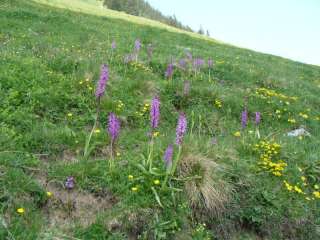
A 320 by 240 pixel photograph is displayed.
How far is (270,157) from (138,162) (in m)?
2.71

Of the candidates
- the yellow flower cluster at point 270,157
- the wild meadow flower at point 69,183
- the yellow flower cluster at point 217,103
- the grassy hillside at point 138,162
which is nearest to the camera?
the grassy hillside at point 138,162

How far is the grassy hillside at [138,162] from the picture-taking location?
220 inches

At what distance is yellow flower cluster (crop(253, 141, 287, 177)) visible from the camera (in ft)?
24.5

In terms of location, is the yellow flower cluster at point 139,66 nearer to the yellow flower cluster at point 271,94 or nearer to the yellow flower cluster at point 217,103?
the yellow flower cluster at point 217,103

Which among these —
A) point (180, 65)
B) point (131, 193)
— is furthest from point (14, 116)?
point (180, 65)

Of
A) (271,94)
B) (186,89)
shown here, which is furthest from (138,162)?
(271,94)

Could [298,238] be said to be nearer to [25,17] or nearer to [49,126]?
[49,126]

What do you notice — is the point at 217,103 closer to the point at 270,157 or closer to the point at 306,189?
the point at 270,157

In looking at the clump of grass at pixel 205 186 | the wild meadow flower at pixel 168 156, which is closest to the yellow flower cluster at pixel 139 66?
the clump of grass at pixel 205 186

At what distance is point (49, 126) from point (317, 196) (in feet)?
16.4

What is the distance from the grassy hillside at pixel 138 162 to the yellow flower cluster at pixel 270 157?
3 cm

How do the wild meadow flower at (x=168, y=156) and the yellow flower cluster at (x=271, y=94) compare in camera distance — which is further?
the yellow flower cluster at (x=271, y=94)

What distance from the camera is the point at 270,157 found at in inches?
303

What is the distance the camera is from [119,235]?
5305 mm
